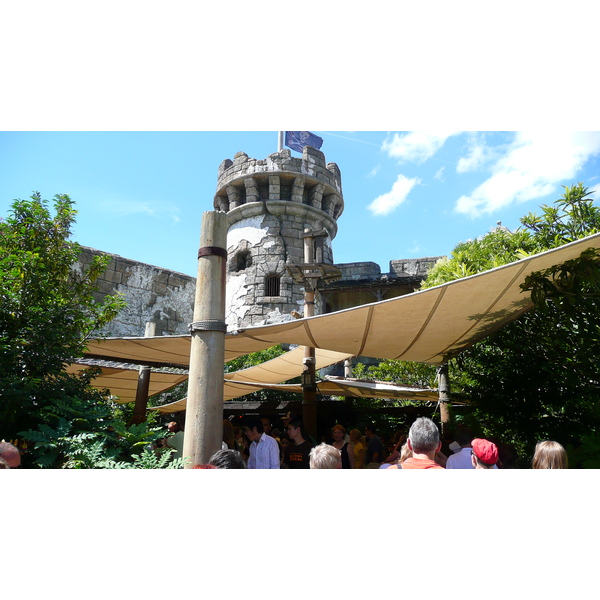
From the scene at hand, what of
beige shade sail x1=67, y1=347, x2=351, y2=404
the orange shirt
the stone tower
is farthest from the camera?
the stone tower

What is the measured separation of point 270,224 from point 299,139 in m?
3.40

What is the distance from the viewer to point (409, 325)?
12.7 ft

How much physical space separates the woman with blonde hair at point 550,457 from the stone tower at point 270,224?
1033cm

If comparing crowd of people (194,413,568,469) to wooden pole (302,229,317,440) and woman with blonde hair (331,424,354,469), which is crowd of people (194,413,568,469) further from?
wooden pole (302,229,317,440)

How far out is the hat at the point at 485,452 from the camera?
1.94 metres

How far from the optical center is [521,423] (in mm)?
4430

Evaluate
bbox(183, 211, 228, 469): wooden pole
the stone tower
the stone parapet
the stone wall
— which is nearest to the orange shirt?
bbox(183, 211, 228, 469): wooden pole

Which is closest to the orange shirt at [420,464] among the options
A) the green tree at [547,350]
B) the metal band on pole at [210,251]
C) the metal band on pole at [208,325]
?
the metal band on pole at [208,325]

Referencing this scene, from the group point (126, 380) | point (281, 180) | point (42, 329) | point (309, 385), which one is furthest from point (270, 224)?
point (42, 329)

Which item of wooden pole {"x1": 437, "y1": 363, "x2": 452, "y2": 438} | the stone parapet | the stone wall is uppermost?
the stone parapet

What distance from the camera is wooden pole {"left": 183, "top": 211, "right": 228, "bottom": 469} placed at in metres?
2.22

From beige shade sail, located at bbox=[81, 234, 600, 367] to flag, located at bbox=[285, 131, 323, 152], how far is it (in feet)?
35.2

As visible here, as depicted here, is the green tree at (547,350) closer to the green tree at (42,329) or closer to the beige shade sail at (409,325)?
the beige shade sail at (409,325)

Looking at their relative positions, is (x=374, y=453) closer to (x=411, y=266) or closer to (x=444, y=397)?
(x=444, y=397)
